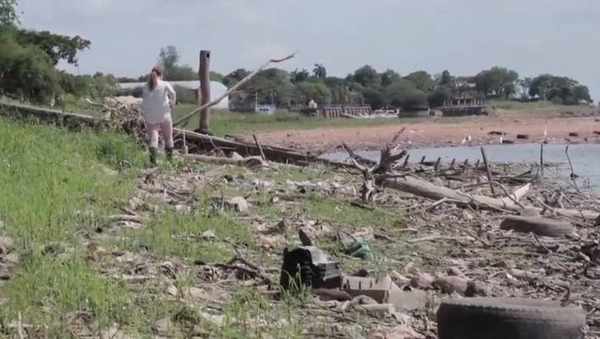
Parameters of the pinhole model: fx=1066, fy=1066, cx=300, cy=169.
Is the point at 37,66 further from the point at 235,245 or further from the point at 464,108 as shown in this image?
the point at 464,108

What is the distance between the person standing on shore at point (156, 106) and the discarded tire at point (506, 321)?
977cm

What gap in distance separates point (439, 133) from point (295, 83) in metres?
38.9

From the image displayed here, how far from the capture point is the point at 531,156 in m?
38.2

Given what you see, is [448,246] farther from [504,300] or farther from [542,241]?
[504,300]

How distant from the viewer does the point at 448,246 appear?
11266 mm

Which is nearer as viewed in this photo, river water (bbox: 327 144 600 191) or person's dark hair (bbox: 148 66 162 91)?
person's dark hair (bbox: 148 66 162 91)

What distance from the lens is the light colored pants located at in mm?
15738

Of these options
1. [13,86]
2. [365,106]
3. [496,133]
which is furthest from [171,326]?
[365,106]

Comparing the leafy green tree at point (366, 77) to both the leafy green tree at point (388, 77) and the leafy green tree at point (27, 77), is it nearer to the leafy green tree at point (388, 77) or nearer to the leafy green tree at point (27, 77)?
the leafy green tree at point (388, 77)

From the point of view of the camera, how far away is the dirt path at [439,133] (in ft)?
165

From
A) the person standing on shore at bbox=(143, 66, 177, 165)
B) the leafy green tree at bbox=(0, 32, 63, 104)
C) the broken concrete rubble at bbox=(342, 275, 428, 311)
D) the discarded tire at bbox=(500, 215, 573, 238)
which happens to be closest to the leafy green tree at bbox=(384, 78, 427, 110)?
the leafy green tree at bbox=(0, 32, 63, 104)

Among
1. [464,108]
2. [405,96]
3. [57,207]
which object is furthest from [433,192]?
[405,96]

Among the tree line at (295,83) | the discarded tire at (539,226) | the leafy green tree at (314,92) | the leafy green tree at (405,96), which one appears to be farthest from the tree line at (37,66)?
the leafy green tree at (405,96)

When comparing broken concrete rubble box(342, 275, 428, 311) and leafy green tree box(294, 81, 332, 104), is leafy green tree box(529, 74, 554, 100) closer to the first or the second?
leafy green tree box(294, 81, 332, 104)
